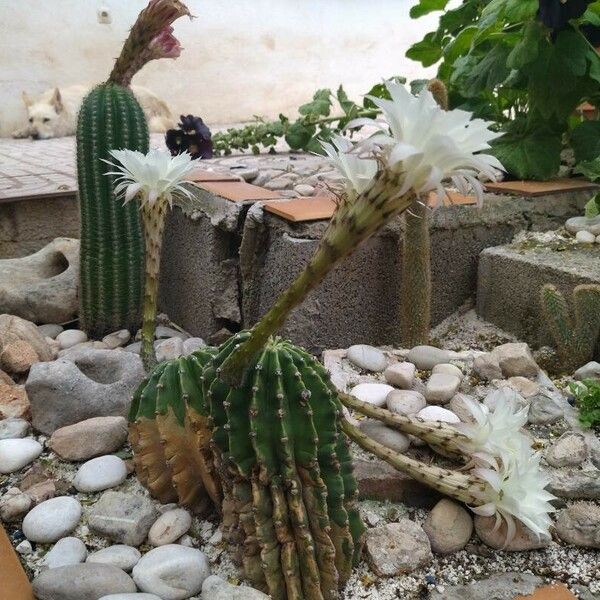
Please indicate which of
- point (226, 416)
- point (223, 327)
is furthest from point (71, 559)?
point (223, 327)

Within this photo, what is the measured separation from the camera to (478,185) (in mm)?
738

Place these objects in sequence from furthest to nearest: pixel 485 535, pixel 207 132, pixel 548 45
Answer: pixel 207 132 < pixel 548 45 < pixel 485 535

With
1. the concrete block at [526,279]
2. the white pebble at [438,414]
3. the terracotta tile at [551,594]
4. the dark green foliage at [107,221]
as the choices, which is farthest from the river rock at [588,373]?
the dark green foliage at [107,221]

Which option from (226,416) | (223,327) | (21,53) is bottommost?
(223,327)

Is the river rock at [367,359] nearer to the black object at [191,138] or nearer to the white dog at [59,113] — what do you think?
the black object at [191,138]

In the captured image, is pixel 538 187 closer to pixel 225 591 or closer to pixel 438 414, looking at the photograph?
pixel 438 414

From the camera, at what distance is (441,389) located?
1524 millimetres

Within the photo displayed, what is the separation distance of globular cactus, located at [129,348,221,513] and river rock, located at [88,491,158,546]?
50mm

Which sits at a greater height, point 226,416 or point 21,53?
point 21,53

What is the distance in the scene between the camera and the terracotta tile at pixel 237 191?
2252 millimetres

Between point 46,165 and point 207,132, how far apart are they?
6.19 ft

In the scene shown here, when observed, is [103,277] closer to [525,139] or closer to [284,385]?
[284,385]

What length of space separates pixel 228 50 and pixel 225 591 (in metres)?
7.43

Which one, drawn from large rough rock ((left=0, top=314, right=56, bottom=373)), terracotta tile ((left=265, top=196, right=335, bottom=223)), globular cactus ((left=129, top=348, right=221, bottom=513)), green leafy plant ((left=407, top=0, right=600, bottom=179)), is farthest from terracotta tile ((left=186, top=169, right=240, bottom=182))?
globular cactus ((left=129, top=348, right=221, bottom=513))
